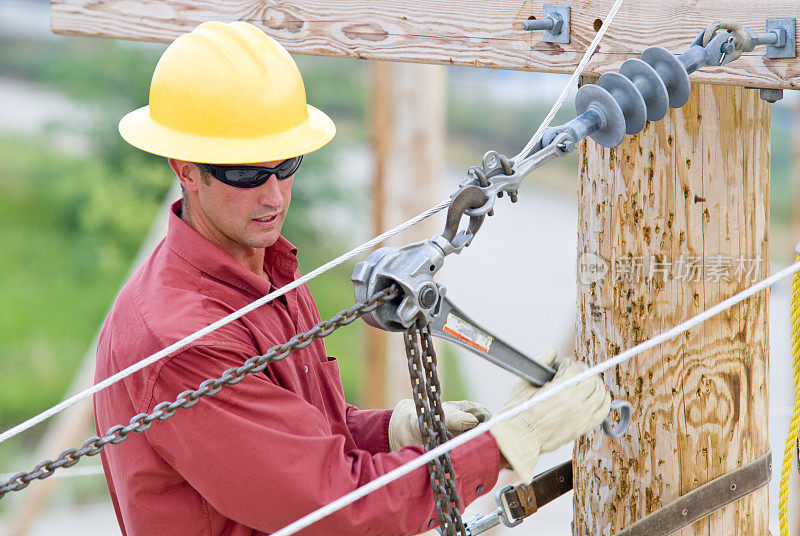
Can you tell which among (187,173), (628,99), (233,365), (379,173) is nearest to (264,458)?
(233,365)

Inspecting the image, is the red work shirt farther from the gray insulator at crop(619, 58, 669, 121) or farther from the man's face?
the gray insulator at crop(619, 58, 669, 121)

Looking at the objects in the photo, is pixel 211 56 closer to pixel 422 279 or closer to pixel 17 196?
pixel 422 279

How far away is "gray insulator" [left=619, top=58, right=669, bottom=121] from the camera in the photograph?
1976 mm

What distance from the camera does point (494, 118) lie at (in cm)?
1528

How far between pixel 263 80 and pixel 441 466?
91cm

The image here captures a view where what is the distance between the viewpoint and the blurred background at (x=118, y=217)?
11.2m

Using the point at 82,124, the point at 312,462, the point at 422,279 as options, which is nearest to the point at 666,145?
the point at 422,279

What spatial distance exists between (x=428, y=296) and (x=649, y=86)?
618 mm

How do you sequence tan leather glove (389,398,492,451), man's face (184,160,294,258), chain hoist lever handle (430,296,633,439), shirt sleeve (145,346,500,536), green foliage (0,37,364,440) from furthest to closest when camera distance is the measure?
green foliage (0,37,364,440) < tan leather glove (389,398,492,451) < man's face (184,160,294,258) < chain hoist lever handle (430,296,633,439) < shirt sleeve (145,346,500,536)

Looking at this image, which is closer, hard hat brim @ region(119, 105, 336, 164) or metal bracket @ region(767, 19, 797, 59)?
metal bracket @ region(767, 19, 797, 59)

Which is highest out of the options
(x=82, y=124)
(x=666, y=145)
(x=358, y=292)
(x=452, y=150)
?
(x=666, y=145)

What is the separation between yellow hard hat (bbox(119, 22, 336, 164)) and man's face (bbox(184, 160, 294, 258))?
2.7 inches

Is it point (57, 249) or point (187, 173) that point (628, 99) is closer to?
point (187, 173)

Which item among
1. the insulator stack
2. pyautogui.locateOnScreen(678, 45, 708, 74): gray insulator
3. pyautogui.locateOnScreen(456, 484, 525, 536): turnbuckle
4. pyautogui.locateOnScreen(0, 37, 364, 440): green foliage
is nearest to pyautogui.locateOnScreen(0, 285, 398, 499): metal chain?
the insulator stack
